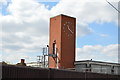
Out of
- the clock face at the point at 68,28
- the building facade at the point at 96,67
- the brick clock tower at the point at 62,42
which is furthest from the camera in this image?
the clock face at the point at 68,28

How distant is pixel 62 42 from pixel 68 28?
284 centimetres

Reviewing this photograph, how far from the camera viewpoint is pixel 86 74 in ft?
74.7

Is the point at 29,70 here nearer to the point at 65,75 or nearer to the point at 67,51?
the point at 65,75

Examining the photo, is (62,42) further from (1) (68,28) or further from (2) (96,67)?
(2) (96,67)

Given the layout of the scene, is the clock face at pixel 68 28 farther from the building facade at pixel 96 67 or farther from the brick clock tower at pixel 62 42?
the building facade at pixel 96 67

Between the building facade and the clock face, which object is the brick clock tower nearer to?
the clock face

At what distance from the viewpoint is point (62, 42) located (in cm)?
3872

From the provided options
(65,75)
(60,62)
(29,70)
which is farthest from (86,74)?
(60,62)

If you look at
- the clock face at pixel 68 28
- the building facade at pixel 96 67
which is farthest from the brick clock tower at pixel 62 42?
the building facade at pixel 96 67

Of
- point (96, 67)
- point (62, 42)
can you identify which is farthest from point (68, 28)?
point (96, 67)

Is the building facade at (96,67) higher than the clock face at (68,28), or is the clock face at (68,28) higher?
the clock face at (68,28)

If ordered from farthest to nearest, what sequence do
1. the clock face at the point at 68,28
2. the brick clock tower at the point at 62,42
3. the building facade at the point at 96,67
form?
the clock face at the point at 68,28
the brick clock tower at the point at 62,42
the building facade at the point at 96,67

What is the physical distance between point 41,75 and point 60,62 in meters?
21.4

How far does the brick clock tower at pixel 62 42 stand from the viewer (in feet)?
127
